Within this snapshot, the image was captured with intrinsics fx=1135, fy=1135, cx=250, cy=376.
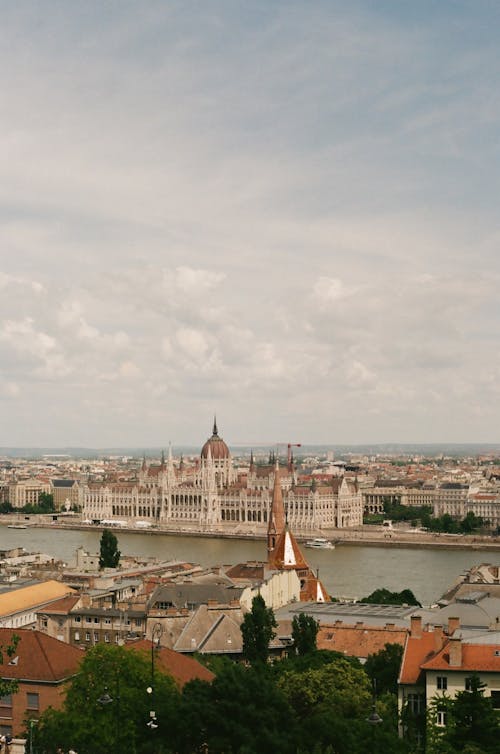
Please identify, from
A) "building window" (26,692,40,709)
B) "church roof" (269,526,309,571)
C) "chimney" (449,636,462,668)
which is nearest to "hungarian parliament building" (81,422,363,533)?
"church roof" (269,526,309,571)

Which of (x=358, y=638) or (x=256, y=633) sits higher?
(x=256, y=633)

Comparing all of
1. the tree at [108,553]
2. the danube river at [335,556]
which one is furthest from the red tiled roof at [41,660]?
the danube river at [335,556]

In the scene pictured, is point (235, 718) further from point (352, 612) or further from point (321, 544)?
point (321, 544)

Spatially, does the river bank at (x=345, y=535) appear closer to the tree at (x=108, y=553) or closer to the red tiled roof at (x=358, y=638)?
the tree at (x=108, y=553)

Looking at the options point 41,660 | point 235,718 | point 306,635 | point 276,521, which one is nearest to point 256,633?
point 306,635

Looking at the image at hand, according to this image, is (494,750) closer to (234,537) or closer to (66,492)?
(234,537)
